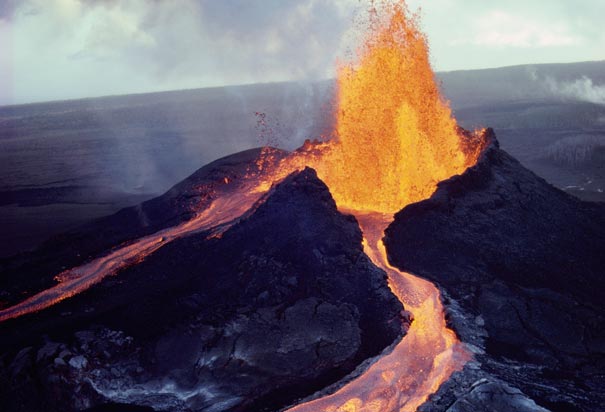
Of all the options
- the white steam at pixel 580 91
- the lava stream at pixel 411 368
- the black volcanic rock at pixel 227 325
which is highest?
the white steam at pixel 580 91

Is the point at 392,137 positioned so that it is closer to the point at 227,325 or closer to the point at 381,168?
the point at 381,168

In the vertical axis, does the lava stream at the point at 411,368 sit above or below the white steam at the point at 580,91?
below

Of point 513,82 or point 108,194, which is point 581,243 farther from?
point 513,82

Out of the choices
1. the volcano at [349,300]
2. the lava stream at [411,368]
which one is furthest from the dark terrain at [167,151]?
the lava stream at [411,368]

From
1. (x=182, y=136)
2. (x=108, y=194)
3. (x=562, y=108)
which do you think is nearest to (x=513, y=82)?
(x=562, y=108)

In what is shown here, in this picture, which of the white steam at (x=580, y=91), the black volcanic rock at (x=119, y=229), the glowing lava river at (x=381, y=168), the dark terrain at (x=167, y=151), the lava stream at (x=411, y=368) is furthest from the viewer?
the white steam at (x=580, y=91)

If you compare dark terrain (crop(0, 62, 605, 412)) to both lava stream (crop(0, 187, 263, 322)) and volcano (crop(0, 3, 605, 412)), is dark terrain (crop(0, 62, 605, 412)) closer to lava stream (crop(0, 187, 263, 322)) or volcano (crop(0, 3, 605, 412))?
volcano (crop(0, 3, 605, 412))

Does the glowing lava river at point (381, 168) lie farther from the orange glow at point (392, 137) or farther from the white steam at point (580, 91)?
the white steam at point (580, 91)
